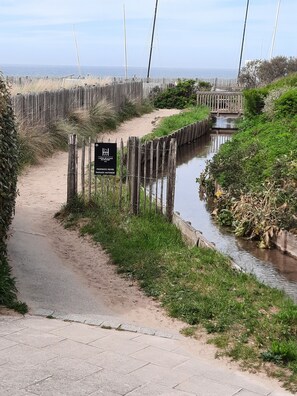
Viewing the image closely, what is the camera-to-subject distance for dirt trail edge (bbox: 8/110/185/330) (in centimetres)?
806

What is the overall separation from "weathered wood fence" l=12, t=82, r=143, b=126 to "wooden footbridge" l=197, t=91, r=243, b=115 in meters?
10.0

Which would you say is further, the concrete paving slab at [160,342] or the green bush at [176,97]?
the green bush at [176,97]

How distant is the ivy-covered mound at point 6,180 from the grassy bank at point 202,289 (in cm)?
175

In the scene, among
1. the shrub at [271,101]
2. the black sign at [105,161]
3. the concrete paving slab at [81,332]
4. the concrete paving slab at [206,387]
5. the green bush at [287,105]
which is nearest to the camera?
the concrete paving slab at [206,387]

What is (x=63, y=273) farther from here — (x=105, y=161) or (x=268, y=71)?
(x=268, y=71)

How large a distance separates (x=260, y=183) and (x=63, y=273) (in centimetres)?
747

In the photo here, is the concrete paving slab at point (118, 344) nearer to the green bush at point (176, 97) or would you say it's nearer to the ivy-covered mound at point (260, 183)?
the ivy-covered mound at point (260, 183)

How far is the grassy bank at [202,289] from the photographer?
691 cm

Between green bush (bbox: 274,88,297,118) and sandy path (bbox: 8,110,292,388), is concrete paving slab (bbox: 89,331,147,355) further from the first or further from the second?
green bush (bbox: 274,88,297,118)

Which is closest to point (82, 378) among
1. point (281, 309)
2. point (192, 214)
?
point (281, 309)

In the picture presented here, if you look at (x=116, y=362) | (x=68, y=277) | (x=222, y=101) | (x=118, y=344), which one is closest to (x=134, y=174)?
(x=68, y=277)

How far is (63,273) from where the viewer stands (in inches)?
371

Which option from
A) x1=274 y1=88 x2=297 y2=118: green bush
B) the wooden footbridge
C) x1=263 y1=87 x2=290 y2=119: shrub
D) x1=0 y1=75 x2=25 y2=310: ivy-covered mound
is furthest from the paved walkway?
the wooden footbridge

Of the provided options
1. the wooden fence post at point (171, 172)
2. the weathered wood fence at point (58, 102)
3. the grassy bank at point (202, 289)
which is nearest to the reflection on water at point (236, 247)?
the grassy bank at point (202, 289)
